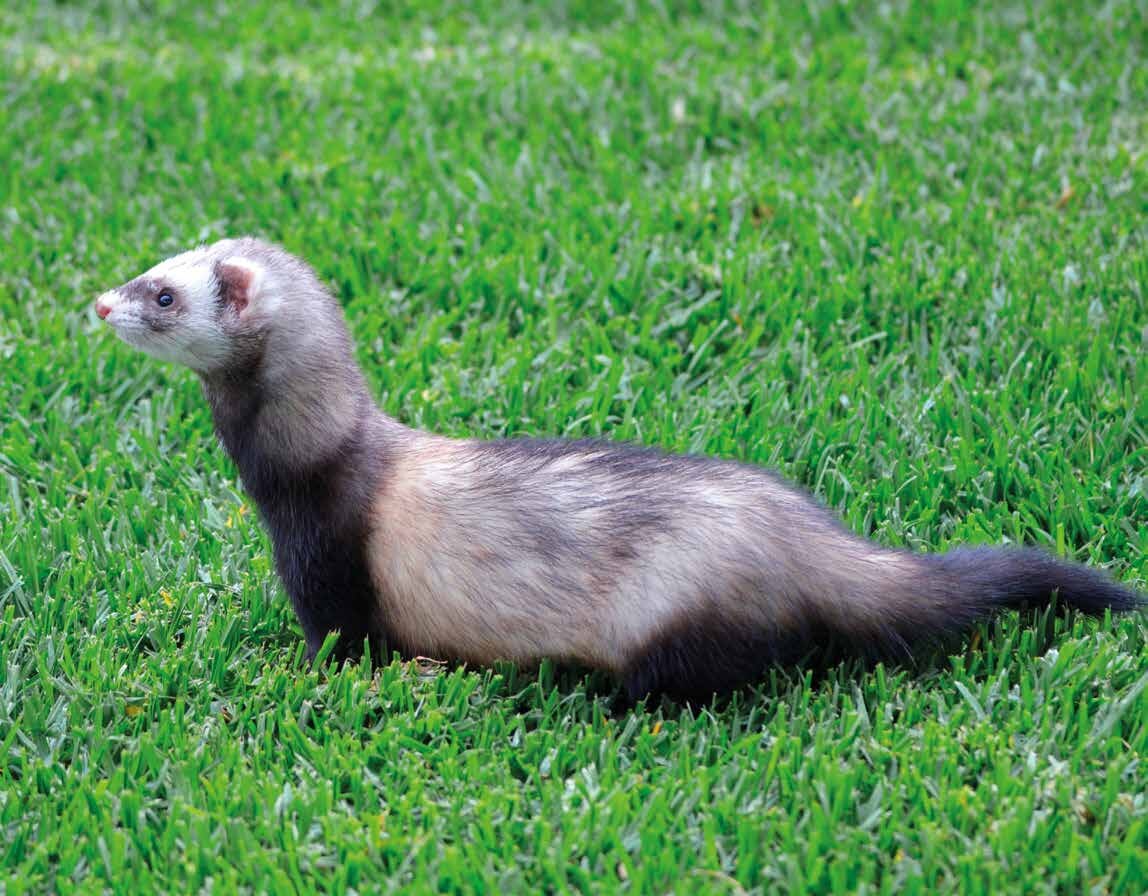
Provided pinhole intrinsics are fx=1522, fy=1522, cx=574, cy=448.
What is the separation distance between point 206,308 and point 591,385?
1.62 m

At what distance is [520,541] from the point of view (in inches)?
142

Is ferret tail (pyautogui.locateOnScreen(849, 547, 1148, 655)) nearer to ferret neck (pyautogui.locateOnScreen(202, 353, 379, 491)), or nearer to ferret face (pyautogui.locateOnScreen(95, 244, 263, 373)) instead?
ferret neck (pyautogui.locateOnScreen(202, 353, 379, 491))

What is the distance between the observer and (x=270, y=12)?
8164mm

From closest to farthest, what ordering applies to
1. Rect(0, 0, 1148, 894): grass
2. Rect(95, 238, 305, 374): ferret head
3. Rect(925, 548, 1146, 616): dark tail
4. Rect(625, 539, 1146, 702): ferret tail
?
Rect(0, 0, 1148, 894): grass → Rect(625, 539, 1146, 702): ferret tail → Rect(925, 548, 1146, 616): dark tail → Rect(95, 238, 305, 374): ferret head

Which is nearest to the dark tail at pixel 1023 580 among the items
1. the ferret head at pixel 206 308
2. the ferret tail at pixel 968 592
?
the ferret tail at pixel 968 592

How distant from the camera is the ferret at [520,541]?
3.45 meters

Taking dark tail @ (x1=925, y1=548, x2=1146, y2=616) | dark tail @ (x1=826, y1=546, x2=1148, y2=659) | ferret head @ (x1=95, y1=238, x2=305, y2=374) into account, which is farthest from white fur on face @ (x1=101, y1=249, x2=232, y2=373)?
dark tail @ (x1=925, y1=548, x2=1146, y2=616)

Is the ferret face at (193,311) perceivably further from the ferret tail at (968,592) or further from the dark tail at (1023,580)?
the dark tail at (1023,580)

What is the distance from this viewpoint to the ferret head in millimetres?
3719

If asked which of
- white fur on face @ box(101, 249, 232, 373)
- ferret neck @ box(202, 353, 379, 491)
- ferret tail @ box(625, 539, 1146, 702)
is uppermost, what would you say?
white fur on face @ box(101, 249, 232, 373)

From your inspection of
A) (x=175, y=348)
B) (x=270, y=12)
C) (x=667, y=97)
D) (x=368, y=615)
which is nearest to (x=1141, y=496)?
(x=368, y=615)

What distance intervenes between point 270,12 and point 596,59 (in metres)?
1.98

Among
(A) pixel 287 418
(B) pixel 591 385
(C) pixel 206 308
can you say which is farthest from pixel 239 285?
(B) pixel 591 385

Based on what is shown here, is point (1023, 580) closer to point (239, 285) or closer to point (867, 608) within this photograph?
point (867, 608)
